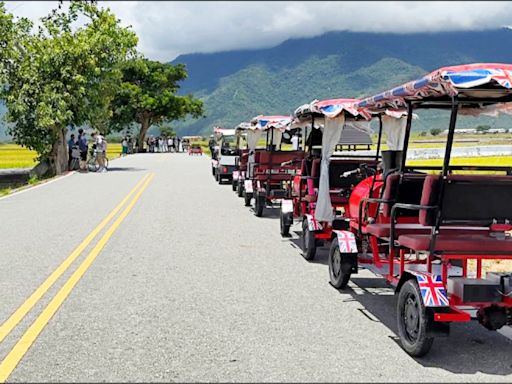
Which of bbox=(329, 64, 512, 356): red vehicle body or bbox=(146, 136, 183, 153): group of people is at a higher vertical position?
bbox=(329, 64, 512, 356): red vehicle body

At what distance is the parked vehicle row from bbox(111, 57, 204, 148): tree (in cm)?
6682

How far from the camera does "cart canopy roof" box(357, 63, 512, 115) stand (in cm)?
577

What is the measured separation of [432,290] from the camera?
18.7 ft

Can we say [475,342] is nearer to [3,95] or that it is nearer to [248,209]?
[248,209]

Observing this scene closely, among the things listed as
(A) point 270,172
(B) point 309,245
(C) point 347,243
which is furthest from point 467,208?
(A) point 270,172

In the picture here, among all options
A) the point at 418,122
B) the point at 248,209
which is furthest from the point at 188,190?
the point at 418,122

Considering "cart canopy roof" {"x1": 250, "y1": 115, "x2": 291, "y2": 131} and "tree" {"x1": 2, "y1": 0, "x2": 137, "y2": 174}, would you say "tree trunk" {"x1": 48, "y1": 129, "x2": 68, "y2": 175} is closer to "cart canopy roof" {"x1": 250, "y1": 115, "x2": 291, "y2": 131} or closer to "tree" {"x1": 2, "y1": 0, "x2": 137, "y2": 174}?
"tree" {"x1": 2, "y1": 0, "x2": 137, "y2": 174}

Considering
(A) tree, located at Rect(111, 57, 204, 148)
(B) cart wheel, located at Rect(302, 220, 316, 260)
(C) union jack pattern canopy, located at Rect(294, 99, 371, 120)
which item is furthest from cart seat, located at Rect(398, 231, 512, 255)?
(A) tree, located at Rect(111, 57, 204, 148)

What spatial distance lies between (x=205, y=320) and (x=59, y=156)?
29917mm

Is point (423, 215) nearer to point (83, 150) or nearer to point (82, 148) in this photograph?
point (83, 150)

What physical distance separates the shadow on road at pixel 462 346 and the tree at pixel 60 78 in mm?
26528

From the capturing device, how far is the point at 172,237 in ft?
40.6

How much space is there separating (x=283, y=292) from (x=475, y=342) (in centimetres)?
246

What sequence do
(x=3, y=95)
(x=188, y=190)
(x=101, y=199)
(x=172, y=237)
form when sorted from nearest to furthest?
(x=172, y=237), (x=101, y=199), (x=188, y=190), (x=3, y=95)
